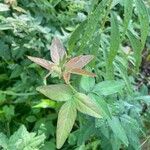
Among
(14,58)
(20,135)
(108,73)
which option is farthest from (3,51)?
(108,73)

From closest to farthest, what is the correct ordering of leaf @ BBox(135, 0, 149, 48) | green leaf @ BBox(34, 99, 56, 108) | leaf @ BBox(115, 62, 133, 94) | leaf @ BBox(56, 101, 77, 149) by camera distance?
leaf @ BBox(56, 101, 77, 149) → leaf @ BBox(135, 0, 149, 48) → leaf @ BBox(115, 62, 133, 94) → green leaf @ BBox(34, 99, 56, 108)

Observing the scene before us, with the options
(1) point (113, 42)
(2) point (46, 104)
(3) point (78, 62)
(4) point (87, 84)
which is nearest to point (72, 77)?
(2) point (46, 104)

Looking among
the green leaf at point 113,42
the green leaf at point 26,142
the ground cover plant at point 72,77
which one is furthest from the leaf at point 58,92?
the green leaf at point 26,142

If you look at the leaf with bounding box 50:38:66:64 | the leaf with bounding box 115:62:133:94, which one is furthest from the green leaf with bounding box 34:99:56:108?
the leaf with bounding box 50:38:66:64

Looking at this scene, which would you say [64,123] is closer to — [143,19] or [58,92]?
[58,92]

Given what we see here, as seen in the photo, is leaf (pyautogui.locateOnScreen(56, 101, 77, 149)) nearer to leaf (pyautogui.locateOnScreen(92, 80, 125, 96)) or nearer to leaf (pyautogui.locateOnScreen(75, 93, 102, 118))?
leaf (pyautogui.locateOnScreen(75, 93, 102, 118))

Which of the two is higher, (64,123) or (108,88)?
(64,123)

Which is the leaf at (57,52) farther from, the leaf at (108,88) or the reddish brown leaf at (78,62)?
the leaf at (108,88)
